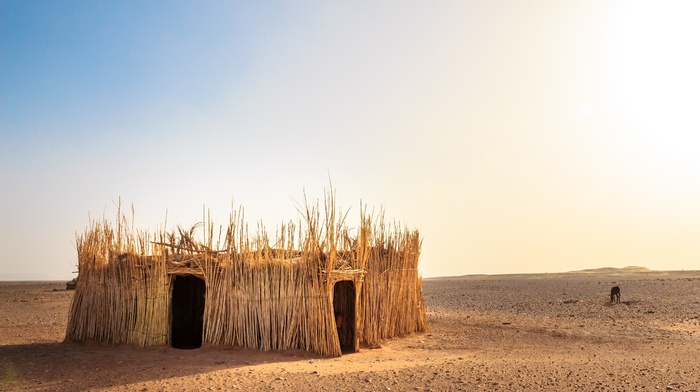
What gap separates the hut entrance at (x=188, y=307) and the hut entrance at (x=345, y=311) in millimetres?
3428

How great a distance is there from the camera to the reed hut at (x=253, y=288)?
10523mm

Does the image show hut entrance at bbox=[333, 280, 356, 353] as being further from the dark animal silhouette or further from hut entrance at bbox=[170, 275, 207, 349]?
the dark animal silhouette

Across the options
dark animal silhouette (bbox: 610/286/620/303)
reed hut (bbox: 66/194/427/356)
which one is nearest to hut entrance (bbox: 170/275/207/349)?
reed hut (bbox: 66/194/427/356)

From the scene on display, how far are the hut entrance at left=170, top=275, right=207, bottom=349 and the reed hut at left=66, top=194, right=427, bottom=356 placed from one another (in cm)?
84

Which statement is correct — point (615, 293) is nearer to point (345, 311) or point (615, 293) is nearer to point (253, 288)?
point (345, 311)

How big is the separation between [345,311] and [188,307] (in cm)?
408

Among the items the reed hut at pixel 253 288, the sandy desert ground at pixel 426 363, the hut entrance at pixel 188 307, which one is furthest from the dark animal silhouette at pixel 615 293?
the hut entrance at pixel 188 307

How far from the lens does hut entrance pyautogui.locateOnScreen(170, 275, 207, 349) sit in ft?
45.3

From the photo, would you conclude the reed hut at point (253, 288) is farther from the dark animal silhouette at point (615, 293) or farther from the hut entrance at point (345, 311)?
the dark animal silhouette at point (615, 293)

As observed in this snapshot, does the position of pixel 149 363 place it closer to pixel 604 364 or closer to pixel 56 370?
pixel 56 370

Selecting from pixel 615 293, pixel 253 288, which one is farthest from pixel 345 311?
pixel 615 293

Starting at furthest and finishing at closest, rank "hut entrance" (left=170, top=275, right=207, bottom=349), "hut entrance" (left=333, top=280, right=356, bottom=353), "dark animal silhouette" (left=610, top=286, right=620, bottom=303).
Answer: "dark animal silhouette" (left=610, top=286, right=620, bottom=303) → "hut entrance" (left=170, top=275, right=207, bottom=349) → "hut entrance" (left=333, top=280, right=356, bottom=353)

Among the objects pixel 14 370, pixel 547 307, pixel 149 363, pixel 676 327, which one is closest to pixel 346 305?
pixel 149 363

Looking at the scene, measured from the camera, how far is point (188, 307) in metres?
14.0
